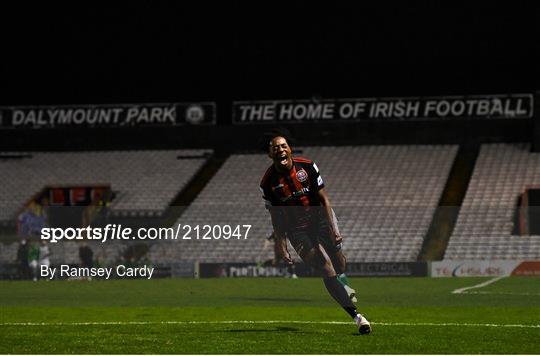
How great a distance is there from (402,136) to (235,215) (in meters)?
25.8

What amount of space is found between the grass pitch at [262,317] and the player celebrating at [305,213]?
0.96m

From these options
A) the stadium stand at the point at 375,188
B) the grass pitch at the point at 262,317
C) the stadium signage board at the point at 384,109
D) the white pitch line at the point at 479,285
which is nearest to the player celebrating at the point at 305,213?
the grass pitch at the point at 262,317

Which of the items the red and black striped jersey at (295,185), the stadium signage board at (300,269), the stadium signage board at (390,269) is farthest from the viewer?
the stadium signage board at (390,269)

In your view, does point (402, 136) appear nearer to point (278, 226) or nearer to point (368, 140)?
point (368, 140)

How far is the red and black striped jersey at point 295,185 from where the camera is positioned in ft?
54.2

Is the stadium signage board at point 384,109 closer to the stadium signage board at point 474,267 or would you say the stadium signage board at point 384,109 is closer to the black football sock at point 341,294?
the stadium signage board at point 474,267

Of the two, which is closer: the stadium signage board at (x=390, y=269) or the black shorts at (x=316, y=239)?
the black shorts at (x=316, y=239)

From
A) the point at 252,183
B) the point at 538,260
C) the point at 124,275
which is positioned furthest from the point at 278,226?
the point at 252,183

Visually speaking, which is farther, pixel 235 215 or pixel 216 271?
pixel 216 271

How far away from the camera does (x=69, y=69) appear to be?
4925 centimetres

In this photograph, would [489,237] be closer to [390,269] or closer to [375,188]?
[390,269]

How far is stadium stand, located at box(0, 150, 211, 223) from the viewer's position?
4712cm

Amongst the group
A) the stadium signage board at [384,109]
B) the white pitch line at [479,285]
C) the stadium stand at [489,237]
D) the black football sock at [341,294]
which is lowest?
the black football sock at [341,294]

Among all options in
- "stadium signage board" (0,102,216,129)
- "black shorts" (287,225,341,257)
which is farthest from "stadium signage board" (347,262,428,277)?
"stadium signage board" (0,102,216,129)
